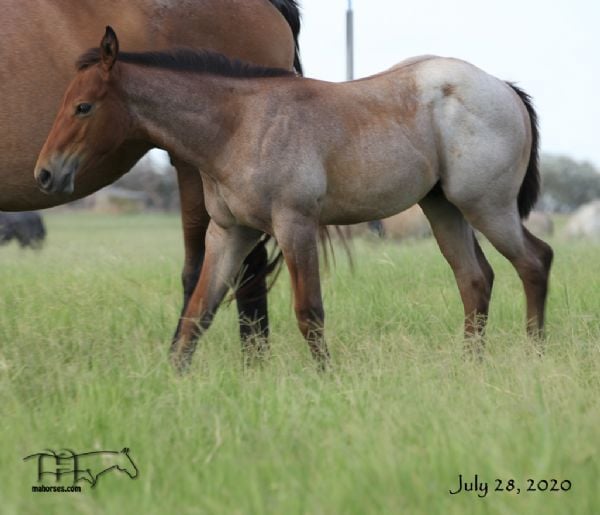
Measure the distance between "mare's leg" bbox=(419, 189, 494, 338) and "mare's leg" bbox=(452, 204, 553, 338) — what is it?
0.20 metres

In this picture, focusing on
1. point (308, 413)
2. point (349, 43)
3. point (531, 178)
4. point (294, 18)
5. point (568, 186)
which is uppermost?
point (568, 186)

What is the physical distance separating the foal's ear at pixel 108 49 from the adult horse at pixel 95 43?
440mm

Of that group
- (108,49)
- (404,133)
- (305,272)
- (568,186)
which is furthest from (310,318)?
(568,186)

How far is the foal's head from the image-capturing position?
471 cm

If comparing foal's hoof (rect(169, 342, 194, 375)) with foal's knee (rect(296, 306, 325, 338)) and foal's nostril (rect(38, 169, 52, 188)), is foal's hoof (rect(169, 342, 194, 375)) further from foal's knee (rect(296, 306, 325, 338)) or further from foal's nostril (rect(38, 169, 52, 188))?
foal's nostril (rect(38, 169, 52, 188))

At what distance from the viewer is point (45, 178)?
470 cm

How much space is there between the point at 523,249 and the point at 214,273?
1.76 m

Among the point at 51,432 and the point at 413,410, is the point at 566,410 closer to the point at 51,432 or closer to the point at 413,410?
the point at 413,410

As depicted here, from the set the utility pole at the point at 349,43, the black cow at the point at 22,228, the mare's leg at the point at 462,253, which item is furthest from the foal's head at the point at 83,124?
the black cow at the point at 22,228

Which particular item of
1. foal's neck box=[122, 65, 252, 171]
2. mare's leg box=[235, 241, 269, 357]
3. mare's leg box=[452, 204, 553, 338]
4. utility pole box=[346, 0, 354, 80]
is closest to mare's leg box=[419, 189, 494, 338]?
mare's leg box=[452, 204, 553, 338]

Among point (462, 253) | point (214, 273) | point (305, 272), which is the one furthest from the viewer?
point (462, 253)

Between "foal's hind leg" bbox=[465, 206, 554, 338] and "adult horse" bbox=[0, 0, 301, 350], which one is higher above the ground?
"adult horse" bbox=[0, 0, 301, 350]

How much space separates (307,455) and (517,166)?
9.24 feet

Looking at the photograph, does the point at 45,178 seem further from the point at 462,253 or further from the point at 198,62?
the point at 462,253
